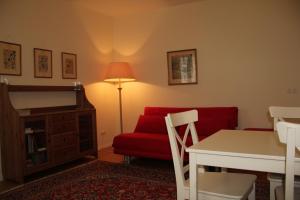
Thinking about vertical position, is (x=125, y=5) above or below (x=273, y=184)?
above

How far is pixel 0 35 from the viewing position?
322 centimetres

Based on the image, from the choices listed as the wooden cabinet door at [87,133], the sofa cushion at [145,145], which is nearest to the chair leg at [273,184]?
the sofa cushion at [145,145]

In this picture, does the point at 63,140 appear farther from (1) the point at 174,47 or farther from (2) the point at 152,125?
(1) the point at 174,47

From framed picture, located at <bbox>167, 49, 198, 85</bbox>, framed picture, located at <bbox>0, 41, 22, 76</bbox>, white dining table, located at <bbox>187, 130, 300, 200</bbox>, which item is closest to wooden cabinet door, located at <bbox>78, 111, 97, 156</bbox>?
framed picture, located at <bbox>0, 41, 22, 76</bbox>

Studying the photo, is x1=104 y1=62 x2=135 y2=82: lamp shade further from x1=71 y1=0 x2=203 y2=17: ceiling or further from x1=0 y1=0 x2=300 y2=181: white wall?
x1=71 y1=0 x2=203 y2=17: ceiling

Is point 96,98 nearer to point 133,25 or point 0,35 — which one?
point 133,25

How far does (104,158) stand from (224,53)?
254 cm

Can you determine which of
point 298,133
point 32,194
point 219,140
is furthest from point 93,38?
point 298,133

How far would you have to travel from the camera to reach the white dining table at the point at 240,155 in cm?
129

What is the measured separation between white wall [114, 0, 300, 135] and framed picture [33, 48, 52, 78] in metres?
1.61

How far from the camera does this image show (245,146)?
1487 mm

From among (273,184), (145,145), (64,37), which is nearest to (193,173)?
(273,184)

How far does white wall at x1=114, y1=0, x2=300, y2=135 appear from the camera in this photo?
12.4ft

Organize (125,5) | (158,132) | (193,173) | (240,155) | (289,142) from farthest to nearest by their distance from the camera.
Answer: (125,5), (158,132), (193,173), (240,155), (289,142)
